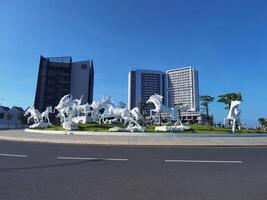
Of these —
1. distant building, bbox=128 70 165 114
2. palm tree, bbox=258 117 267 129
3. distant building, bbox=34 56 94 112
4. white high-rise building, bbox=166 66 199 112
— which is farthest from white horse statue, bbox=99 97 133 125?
distant building, bbox=128 70 165 114

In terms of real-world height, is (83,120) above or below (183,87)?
below

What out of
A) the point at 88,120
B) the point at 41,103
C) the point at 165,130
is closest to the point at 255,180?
the point at 165,130

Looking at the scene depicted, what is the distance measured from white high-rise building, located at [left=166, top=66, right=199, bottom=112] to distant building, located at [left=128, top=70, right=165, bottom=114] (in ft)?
14.9

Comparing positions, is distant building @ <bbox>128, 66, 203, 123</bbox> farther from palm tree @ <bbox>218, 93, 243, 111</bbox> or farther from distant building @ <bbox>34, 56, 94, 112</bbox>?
palm tree @ <bbox>218, 93, 243, 111</bbox>

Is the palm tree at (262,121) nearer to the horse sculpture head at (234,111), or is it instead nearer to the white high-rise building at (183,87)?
the horse sculpture head at (234,111)

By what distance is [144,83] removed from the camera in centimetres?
12812

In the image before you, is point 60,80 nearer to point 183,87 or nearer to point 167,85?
point 167,85

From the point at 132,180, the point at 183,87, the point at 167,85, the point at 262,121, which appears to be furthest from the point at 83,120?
the point at 167,85

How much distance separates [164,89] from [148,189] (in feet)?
412

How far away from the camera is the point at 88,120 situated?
131 feet

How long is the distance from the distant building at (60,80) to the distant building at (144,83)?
82.2 feet

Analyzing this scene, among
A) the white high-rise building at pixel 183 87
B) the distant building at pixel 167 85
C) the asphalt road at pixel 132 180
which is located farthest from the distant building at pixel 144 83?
the asphalt road at pixel 132 180

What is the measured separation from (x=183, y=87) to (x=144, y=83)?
1993cm

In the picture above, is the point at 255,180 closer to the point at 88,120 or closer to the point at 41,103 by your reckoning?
the point at 88,120
